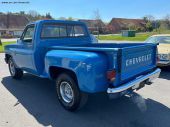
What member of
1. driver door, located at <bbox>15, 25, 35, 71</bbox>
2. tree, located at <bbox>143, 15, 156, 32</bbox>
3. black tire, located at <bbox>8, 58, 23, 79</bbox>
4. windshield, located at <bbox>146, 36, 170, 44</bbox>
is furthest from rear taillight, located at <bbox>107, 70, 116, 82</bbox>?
tree, located at <bbox>143, 15, 156, 32</bbox>

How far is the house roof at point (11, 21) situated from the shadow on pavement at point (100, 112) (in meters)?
77.0

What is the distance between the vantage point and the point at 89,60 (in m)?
4.25

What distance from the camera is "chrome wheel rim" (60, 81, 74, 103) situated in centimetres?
516

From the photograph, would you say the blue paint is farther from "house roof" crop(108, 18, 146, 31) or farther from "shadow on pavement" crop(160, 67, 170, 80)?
"house roof" crop(108, 18, 146, 31)

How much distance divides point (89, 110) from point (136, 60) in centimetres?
143

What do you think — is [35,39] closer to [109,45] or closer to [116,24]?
[109,45]

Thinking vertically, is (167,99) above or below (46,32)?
below

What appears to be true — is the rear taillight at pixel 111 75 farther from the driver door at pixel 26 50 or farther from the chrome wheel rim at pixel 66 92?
the driver door at pixel 26 50

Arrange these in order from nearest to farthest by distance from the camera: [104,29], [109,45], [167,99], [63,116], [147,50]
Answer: [63,116]
[147,50]
[167,99]
[109,45]
[104,29]

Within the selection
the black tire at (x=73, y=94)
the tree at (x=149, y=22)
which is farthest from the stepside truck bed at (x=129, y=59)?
the tree at (x=149, y=22)

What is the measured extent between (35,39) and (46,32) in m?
0.40

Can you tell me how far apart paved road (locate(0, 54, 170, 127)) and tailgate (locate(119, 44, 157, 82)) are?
0.79 meters

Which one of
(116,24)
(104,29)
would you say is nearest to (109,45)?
(104,29)

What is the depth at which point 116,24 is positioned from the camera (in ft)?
279
